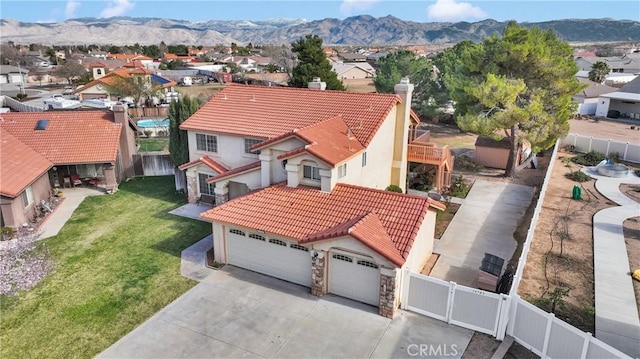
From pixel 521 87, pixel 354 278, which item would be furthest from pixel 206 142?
pixel 521 87

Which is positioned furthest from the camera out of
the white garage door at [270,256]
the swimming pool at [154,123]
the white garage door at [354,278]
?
the swimming pool at [154,123]

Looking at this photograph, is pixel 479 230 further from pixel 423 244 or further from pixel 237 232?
pixel 237 232

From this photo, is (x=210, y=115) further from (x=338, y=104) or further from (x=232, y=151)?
(x=338, y=104)

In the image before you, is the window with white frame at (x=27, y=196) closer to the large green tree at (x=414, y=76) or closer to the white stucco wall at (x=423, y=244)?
the white stucco wall at (x=423, y=244)

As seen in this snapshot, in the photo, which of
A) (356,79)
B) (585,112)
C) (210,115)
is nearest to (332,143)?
(210,115)

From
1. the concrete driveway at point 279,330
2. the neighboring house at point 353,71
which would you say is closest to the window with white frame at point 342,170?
the concrete driveway at point 279,330
